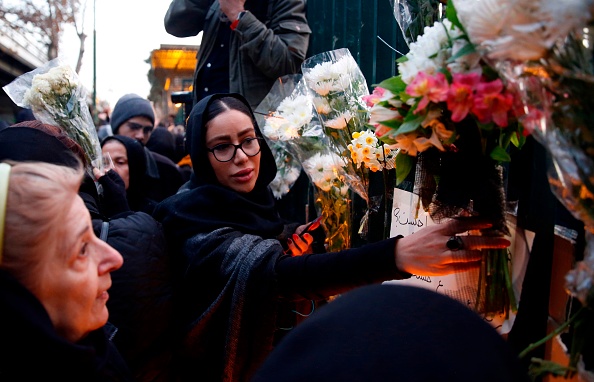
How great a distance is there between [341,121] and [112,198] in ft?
4.28

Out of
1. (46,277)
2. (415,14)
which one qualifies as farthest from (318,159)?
(46,277)

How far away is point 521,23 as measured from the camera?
971 mm

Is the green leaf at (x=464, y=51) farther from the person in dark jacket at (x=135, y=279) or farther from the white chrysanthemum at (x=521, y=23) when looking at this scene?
the person in dark jacket at (x=135, y=279)

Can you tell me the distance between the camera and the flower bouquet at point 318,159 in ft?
8.65

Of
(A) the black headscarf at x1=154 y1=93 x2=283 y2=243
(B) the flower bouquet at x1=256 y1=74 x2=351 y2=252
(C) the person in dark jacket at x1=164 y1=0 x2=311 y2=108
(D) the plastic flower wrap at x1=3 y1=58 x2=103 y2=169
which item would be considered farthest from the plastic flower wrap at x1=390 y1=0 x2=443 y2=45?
(D) the plastic flower wrap at x1=3 y1=58 x2=103 y2=169

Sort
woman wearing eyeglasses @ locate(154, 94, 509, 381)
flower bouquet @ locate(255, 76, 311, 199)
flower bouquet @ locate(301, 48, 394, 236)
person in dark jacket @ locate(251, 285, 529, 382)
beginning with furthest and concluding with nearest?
1. flower bouquet @ locate(255, 76, 311, 199)
2. flower bouquet @ locate(301, 48, 394, 236)
3. woman wearing eyeglasses @ locate(154, 94, 509, 381)
4. person in dark jacket @ locate(251, 285, 529, 382)

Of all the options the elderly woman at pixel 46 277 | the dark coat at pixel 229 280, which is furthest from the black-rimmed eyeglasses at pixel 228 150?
the elderly woman at pixel 46 277

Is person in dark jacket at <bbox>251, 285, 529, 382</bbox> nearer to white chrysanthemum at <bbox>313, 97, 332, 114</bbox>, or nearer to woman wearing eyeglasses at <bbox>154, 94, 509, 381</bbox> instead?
woman wearing eyeglasses at <bbox>154, 94, 509, 381</bbox>

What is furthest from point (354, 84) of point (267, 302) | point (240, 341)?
point (240, 341)

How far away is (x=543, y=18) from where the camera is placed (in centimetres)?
94

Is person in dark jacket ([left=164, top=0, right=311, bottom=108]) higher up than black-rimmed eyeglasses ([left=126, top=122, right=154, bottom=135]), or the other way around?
person in dark jacket ([left=164, top=0, right=311, bottom=108])

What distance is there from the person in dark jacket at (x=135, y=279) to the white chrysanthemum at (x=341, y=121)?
0.84m

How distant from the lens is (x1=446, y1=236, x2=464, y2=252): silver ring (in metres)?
1.52

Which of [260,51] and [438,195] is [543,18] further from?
[260,51]
